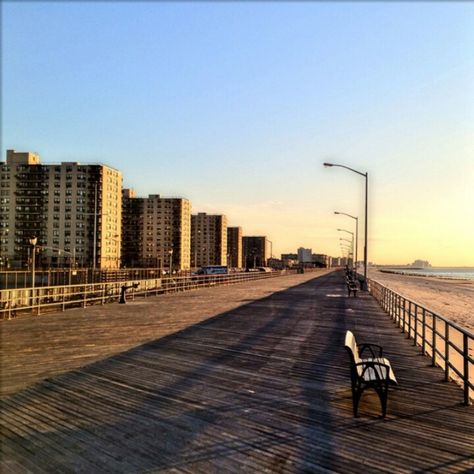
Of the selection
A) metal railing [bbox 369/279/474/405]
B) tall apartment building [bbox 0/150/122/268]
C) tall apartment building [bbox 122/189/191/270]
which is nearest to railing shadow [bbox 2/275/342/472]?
metal railing [bbox 369/279/474/405]

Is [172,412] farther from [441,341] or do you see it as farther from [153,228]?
[153,228]

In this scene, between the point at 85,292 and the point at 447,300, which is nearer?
the point at 85,292

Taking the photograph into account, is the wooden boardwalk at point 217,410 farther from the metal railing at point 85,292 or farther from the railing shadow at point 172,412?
the metal railing at point 85,292

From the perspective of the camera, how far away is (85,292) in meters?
20.3

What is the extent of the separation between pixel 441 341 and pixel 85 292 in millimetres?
15140

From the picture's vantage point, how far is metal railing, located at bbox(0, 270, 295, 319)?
18.0 metres

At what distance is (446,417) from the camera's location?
6.25m

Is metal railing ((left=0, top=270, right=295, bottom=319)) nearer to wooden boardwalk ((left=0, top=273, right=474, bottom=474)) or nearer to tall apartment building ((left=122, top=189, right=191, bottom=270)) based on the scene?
wooden boardwalk ((left=0, top=273, right=474, bottom=474))

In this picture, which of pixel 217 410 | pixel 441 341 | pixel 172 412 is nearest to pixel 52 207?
pixel 441 341

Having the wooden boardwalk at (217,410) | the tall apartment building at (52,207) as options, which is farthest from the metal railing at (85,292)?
the tall apartment building at (52,207)

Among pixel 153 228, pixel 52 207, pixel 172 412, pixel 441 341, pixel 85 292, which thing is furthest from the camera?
pixel 153 228

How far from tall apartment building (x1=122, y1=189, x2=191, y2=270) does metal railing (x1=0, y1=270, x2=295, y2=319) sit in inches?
4829

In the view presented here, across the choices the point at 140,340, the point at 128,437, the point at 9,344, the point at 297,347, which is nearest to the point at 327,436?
the point at 128,437

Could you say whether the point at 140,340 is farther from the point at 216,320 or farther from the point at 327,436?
the point at 327,436
